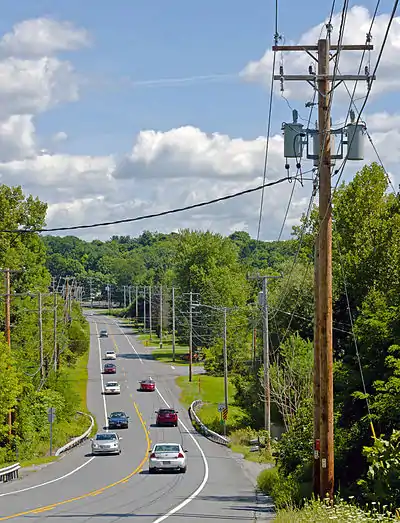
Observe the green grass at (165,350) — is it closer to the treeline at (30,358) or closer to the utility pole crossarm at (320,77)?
the treeline at (30,358)

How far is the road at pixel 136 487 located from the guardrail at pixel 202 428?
748 millimetres

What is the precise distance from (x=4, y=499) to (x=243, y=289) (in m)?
93.3

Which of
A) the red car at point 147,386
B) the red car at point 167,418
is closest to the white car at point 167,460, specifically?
the red car at point 167,418

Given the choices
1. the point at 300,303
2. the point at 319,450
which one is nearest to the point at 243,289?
the point at 300,303

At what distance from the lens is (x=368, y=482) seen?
19031 mm

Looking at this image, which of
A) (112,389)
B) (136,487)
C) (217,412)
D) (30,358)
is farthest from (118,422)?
(136,487)

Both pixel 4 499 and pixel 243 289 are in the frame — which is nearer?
pixel 4 499

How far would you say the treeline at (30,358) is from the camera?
4870cm

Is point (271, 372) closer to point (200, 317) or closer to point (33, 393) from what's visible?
point (33, 393)

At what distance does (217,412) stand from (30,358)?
51.3 ft

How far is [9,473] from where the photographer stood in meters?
37.9

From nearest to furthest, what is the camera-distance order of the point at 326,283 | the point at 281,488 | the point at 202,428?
the point at 326,283 → the point at 281,488 → the point at 202,428

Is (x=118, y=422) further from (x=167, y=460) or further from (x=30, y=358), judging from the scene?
(x=167, y=460)

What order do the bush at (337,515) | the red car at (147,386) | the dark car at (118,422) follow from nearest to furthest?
the bush at (337,515) < the dark car at (118,422) < the red car at (147,386)
